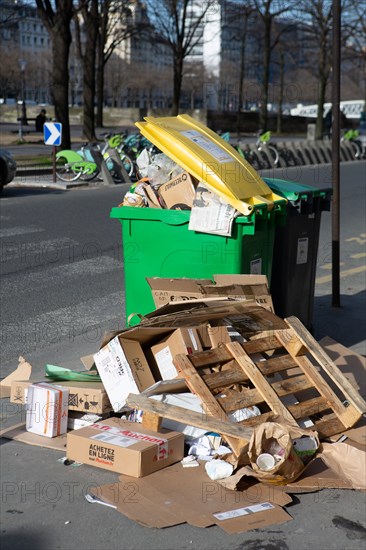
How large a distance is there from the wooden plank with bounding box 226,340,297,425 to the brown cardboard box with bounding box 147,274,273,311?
1.96ft

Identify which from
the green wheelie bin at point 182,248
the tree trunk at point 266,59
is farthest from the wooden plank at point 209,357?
the tree trunk at point 266,59

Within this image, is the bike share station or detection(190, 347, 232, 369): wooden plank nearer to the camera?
the bike share station

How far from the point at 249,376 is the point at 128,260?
1702 mm

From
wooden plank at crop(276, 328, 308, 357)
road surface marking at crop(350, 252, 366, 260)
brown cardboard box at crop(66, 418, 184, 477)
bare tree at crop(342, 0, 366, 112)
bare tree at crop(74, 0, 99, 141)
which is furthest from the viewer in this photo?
bare tree at crop(342, 0, 366, 112)

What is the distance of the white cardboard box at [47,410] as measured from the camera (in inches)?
177

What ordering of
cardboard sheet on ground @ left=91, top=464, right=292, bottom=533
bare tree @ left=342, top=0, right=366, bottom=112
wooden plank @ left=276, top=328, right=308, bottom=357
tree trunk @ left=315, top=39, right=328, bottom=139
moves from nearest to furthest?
cardboard sheet on ground @ left=91, top=464, right=292, bottom=533 < wooden plank @ left=276, top=328, right=308, bottom=357 < tree trunk @ left=315, top=39, right=328, bottom=139 < bare tree @ left=342, top=0, right=366, bottom=112

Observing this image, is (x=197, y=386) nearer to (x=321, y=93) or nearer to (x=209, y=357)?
(x=209, y=357)

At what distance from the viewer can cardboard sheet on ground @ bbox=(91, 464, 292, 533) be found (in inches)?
142

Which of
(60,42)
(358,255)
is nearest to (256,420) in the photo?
(358,255)

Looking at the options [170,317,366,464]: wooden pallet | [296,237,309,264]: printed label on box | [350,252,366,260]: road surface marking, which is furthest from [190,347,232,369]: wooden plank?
[350,252,366,260]: road surface marking

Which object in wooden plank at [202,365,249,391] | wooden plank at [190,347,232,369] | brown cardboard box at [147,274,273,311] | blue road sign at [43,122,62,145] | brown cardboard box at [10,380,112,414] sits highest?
blue road sign at [43,122,62,145]

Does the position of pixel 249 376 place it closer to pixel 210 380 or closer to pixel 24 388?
pixel 210 380

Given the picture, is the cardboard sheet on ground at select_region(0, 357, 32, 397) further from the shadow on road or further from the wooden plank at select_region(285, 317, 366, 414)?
the shadow on road

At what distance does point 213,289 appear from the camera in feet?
16.9
